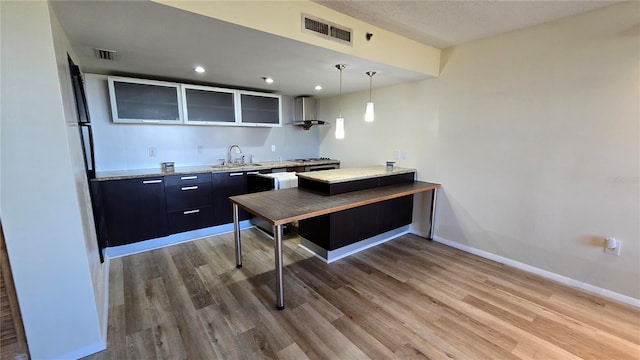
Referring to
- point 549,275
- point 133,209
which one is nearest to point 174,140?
point 133,209

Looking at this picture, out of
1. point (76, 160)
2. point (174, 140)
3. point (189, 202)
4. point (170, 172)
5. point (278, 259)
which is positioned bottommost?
point (278, 259)

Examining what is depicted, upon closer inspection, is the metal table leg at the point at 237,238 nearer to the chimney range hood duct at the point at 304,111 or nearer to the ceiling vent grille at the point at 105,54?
the ceiling vent grille at the point at 105,54

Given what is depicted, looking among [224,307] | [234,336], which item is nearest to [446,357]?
[234,336]

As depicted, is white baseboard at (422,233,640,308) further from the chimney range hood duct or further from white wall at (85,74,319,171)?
white wall at (85,74,319,171)

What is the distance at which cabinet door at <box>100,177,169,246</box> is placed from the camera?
280 cm

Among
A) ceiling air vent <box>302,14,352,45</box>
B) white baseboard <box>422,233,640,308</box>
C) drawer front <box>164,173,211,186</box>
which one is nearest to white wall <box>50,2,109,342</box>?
drawer front <box>164,173,211,186</box>

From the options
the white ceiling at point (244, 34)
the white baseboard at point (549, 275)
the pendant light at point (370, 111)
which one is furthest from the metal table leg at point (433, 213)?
the white ceiling at point (244, 34)

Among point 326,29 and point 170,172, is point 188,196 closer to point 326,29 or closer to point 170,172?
point 170,172

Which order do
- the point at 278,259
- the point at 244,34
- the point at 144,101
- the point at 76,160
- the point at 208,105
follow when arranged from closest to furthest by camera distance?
1. the point at 76,160
2. the point at 244,34
3. the point at 278,259
4. the point at 144,101
5. the point at 208,105

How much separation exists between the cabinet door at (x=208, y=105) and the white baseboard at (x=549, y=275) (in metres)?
3.31

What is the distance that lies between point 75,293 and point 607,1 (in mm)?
4100

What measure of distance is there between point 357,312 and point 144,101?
10.7 ft

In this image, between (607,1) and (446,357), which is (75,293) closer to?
(446,357)

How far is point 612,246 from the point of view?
7.11 feet
